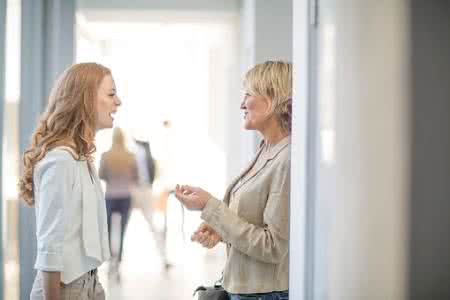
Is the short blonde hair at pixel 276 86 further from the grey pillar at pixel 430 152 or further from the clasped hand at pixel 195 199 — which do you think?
the grey pillar at pixel 430 152

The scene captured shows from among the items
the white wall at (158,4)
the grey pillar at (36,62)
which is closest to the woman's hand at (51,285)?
the grey pillar at (36,62)

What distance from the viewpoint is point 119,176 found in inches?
121

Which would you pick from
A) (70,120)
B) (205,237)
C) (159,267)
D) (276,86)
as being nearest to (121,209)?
(159,267)

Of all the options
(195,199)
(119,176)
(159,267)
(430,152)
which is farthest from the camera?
(159,267)

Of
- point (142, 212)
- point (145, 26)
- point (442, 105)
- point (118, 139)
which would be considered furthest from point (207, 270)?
point (442, 105)

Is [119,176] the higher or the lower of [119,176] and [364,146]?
the lower

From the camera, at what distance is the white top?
119 centimetres

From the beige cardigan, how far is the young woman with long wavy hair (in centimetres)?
32

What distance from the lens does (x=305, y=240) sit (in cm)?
108

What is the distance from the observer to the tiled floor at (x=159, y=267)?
3.14m

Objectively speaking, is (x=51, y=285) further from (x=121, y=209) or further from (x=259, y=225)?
(x=121, y=209)

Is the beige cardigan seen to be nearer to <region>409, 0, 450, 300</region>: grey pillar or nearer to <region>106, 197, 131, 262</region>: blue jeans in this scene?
<region>409, 0, 450, 300</region>: grey pillar

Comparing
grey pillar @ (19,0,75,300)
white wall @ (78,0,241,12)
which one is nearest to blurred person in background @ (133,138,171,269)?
grey pillar @ (19,0,75,300)

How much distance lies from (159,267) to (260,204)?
2155 mm
